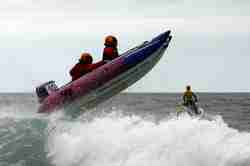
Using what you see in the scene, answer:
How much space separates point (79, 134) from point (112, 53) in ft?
11.0

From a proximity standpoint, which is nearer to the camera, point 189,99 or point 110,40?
point 110,40

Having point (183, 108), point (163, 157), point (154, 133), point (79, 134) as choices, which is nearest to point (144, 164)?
point (163, 157)

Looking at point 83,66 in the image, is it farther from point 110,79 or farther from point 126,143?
point 126,143

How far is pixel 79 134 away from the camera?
61.6ft

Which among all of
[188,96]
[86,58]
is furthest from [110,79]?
[188,96]

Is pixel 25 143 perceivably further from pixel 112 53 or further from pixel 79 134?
pixel 112 53

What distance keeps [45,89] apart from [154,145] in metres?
7.13

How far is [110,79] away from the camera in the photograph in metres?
20.3

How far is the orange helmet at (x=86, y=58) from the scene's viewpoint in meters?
20.6

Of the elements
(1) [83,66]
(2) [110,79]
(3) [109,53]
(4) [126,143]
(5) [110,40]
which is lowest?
(4) [126,143]

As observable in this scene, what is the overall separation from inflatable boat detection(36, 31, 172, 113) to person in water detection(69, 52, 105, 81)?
27cm

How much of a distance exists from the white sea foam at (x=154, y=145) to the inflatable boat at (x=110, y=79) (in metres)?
1.85

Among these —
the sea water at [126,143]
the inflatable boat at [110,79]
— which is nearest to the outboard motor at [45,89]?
the inflatable boat at [110,79]

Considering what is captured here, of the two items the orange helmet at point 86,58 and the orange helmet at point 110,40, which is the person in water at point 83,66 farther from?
the orange helmet at point 110,40
